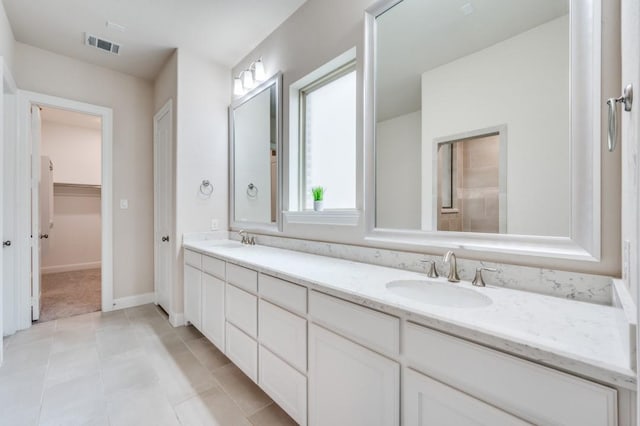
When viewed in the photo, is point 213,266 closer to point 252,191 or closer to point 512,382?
point 252,191

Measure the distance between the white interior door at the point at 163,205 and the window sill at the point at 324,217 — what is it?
1.39 meters

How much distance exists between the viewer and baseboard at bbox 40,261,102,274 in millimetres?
5008

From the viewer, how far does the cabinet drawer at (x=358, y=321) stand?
1.00 meters

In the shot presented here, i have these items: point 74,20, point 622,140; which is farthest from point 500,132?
point 74,20

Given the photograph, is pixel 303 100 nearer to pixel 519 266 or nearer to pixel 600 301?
pixel 519 266

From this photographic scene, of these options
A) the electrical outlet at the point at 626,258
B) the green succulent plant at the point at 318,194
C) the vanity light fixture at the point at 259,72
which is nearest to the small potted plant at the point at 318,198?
the green succulent plant at the point at 318,194

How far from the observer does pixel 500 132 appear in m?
1.23

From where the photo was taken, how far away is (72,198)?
17.6ft

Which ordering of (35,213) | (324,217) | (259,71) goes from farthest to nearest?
1. (35,213)
2. (259,71)
3. (324,217)

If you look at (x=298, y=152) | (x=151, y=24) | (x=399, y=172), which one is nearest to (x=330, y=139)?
(x=298, y=152)

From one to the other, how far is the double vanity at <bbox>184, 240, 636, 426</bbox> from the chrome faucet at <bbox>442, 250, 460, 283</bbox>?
0.21 feet

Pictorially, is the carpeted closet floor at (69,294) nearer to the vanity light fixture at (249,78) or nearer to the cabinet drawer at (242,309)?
the cabinet drawer at (242,309)

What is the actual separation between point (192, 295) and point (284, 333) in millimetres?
1535

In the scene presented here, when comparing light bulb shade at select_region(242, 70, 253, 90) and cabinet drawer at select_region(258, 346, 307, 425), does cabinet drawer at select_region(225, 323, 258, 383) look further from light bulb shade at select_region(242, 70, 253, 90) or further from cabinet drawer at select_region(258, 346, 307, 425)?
light bulb shade at select_region(242, 70, 253, 90)
